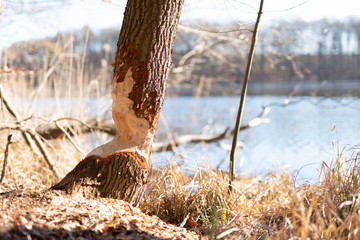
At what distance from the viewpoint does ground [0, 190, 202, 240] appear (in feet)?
4.20

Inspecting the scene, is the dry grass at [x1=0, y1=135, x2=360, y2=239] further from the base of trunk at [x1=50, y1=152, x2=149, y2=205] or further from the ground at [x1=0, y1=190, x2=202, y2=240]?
the base of trunk at [x1=50, y1=152, x2=149, y2=205]

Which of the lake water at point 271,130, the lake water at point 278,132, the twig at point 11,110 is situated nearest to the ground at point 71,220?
the twig at point 11,110

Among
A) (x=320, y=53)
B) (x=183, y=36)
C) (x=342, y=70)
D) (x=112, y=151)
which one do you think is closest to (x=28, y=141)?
(x=112, y=151)

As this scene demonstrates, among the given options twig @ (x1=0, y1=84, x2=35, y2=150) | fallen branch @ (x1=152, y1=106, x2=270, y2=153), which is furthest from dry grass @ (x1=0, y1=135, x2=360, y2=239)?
fallen branch @ (x1=152, y1=106, x2=270, y2=153)

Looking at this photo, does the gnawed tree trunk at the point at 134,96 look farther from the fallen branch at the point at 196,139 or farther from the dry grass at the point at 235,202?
the fallen branch at the point at 196,139

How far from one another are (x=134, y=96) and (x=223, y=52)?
4.35m

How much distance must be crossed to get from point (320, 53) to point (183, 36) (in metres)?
4.42

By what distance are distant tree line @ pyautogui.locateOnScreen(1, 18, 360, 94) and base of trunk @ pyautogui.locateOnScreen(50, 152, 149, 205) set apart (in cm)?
99

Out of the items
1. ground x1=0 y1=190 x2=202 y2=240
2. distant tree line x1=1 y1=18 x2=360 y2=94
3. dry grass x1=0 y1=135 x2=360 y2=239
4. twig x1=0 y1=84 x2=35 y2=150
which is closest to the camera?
ground x1=0 y1=190 x2=202 y2=240

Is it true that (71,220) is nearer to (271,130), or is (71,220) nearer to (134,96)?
(134,96)

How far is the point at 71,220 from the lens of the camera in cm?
141

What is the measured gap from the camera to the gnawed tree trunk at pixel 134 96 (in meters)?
1.78

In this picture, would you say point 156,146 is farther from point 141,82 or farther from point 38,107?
point 141,82

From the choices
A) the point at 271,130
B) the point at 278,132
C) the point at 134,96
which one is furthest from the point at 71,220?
the point at 271,130
